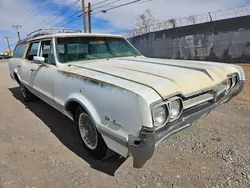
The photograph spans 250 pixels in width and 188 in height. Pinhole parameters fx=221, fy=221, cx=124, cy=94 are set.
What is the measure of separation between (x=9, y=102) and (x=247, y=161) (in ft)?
19.8

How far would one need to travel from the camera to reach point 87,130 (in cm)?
312

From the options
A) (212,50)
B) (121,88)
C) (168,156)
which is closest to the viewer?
(121,88)

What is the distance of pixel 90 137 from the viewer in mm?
3090

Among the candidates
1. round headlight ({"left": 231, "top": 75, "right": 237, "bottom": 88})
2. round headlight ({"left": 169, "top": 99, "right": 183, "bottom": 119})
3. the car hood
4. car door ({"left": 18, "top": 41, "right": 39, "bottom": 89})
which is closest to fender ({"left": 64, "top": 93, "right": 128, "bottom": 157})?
the car hood

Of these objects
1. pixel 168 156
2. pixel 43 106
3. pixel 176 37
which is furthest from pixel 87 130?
pixel 176 37

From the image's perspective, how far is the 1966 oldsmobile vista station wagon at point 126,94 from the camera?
205 centimetres

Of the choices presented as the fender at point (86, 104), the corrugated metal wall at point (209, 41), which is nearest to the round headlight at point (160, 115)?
the fender at point (86, 104)

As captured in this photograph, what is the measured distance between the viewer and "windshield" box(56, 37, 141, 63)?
12.5 feet

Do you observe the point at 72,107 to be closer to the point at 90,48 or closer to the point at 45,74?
the point at 45,74

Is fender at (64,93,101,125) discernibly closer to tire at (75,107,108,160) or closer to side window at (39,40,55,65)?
tire at (75,107,108,160)

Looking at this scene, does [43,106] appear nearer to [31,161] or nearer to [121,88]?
[31,161]

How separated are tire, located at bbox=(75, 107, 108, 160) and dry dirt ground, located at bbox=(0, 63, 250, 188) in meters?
0.13

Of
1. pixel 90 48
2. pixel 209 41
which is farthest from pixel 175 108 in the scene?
pixel 209 41

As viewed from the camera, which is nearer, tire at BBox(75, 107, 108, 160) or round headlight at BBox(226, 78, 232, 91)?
tire at BBox(75, 107, 108, 160)
